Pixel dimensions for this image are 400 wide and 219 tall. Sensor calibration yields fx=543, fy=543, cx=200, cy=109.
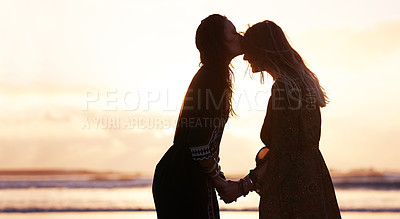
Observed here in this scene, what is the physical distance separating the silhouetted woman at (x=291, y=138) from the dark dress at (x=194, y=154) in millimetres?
335

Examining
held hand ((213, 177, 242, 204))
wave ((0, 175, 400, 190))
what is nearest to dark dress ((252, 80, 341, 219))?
held hand ((213, 177, 242, 204))

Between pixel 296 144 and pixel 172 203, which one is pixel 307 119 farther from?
pixel 172 203

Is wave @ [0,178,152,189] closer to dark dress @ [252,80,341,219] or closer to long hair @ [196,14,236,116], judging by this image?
long hair @ [196,14,236,116]

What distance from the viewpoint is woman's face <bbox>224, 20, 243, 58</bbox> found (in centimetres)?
374

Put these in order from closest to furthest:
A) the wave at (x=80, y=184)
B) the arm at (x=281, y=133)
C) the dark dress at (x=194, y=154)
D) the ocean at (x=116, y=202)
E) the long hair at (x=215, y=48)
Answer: the arm at (x=281, y=133), the dark dress at (x=194, y=154), the long hair at (x=215, y=48), the ocean at (x=116, y=202), the wave at (x=80, y=184)

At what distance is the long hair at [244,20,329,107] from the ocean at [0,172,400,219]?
679 cm

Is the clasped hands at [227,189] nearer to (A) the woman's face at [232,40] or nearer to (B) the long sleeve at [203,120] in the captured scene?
(B) the long sleeve at [203,120]

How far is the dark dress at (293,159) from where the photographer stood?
11.3ft

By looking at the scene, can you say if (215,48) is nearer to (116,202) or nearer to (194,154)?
(194,154)

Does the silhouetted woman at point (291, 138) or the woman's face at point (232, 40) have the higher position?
the woman's face at point (232, 40)

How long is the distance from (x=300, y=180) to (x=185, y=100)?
0.92m

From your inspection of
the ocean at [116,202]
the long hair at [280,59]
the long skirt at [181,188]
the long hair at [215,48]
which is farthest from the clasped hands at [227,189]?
the ocean at [116,202]

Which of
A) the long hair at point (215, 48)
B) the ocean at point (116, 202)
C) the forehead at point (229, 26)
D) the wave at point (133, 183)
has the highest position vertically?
the forehead at point (229, 26)

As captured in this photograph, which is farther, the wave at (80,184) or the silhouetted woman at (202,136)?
the wave at (80,184)
